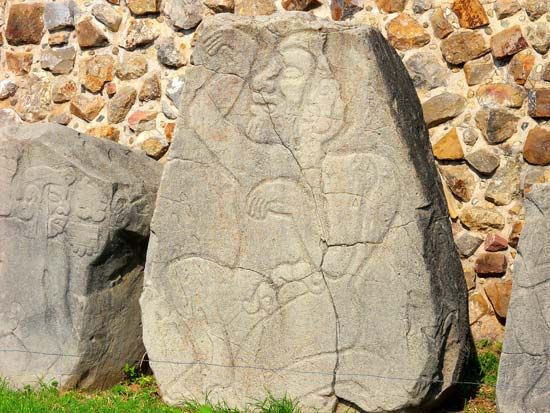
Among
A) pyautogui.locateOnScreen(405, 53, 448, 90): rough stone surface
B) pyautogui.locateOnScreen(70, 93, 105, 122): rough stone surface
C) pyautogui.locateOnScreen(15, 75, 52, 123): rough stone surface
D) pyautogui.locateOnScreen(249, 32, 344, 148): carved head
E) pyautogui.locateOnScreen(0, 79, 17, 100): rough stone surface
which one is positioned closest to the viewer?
pyautogui.locateOnScreen(249, 32, 344, 148): carved head

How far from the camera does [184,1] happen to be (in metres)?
6.52

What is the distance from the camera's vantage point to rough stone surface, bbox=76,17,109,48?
22.4 ft

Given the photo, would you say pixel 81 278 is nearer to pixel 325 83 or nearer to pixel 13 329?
pixel 13 329

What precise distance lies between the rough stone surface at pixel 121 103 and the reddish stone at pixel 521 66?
2337mm

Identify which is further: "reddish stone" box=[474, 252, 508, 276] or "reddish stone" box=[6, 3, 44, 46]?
"reddish stone" box=[6, 3, 44, 46]

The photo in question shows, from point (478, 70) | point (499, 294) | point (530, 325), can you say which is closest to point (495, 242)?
point (499, 294)

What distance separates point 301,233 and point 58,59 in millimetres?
2938

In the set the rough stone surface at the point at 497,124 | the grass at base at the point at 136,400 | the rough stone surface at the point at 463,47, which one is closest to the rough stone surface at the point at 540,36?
the rough stone surface at the point at 463,47

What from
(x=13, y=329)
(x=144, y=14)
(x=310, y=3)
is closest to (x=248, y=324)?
(x=13, y=329)

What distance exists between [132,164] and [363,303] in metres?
1.46

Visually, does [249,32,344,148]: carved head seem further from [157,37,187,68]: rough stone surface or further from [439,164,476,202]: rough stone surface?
[157,37,187,68]: rough stone surface

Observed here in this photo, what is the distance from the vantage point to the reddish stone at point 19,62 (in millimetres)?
7145

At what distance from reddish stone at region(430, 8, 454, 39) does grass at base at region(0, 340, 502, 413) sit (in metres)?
1.71

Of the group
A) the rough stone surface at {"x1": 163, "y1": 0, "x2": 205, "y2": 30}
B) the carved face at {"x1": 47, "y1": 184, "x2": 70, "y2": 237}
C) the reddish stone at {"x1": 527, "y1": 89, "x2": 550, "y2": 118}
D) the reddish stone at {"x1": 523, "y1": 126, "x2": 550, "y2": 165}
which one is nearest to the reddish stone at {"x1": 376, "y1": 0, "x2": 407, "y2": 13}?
the reddish stone at {"x1": 527, "y1": 89, "x2": 550, "y2": 118}
